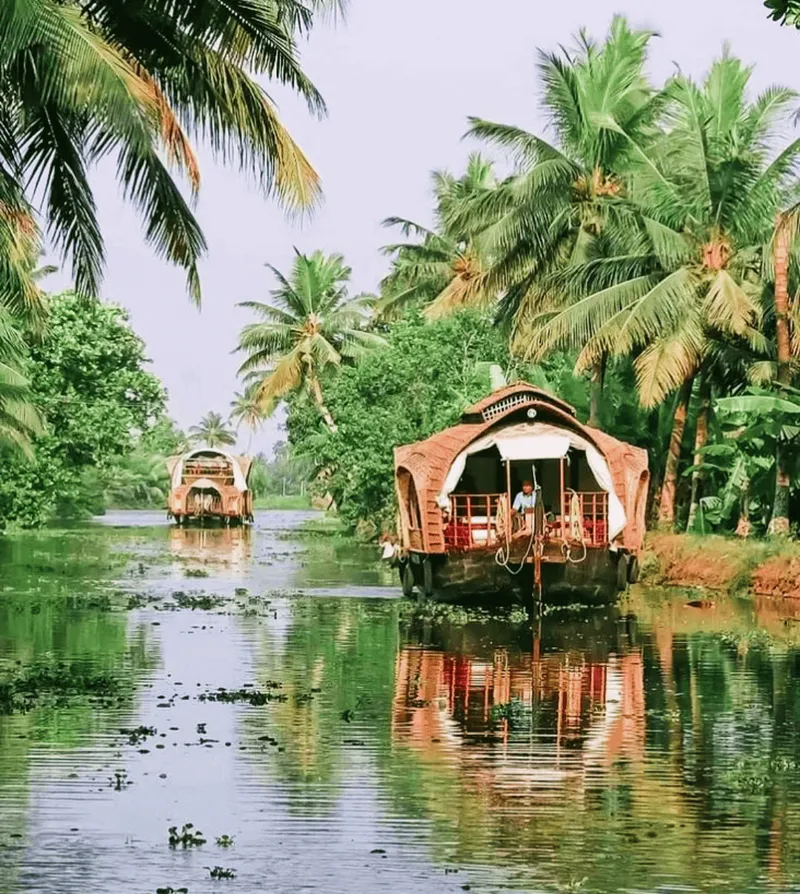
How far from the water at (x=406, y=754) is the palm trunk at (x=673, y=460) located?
993 centimetres

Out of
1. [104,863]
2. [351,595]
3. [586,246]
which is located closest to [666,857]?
[104,863]

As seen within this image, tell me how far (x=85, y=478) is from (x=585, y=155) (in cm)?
5589

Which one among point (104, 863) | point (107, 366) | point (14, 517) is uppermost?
point (107, 366)

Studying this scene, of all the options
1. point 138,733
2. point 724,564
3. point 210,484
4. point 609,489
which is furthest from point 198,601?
point 210,484

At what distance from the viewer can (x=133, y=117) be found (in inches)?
538

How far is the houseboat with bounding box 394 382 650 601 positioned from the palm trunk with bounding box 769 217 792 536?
3.62 m

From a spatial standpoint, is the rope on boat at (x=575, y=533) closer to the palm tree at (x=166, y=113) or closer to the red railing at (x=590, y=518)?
the red railing at (x=590, y=518)

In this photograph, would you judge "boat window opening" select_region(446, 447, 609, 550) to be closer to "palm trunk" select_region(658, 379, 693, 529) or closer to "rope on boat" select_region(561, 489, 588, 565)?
"rope on boat" select_region(561, 489, 588, 565)

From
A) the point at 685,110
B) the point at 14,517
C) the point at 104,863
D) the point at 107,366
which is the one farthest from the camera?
the point at 107,366

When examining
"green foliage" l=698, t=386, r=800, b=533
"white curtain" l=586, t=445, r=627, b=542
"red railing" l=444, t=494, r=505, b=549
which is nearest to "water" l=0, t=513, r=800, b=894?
"red railing" l=444, t=494, r=505, b=549

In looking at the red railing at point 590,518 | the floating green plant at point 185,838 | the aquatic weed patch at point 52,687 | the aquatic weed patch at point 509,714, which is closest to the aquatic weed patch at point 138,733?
the aquatic weed patch at point 52,687

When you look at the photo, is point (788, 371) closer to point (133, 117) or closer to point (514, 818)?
point (133, 117)

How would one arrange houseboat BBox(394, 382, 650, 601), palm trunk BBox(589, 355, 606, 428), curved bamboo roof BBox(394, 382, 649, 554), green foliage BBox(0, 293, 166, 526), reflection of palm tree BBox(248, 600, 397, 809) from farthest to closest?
1. green foliage BBox(0, 293, 166, 526)
2. palm trunk BBox(589, 355, 606, 428)
3. curved bamboo roof BBox(394, 382, 649, 554)
4. houseboat BBox(394, 382, 650, 601)
5. reflection of palm tree BBox(248, 600, 397, 809)

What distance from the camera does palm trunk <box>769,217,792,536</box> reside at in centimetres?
2912
